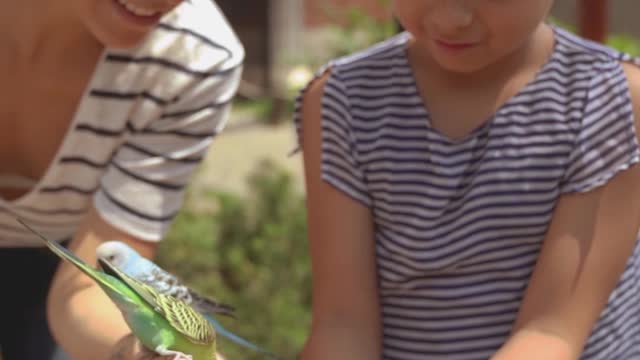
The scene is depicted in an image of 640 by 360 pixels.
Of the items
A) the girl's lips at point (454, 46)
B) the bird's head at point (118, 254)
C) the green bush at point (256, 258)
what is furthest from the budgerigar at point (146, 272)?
the green bush at point (256, 258)

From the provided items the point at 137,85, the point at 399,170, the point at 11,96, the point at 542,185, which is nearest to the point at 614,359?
the point at 542,185

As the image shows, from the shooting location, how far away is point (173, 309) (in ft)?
3.69

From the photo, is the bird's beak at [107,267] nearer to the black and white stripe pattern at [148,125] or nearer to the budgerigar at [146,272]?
the budgerigar at [146,272]

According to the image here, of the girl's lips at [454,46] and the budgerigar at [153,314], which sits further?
the girl's lips at [454,46]

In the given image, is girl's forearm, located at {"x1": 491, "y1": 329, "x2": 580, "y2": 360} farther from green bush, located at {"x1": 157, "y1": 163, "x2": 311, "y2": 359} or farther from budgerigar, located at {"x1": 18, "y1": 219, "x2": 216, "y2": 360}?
green bush, located at {"x1": 157, "y1": 163, "x2": 311, "y2": 359}

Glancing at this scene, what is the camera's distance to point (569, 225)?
4.75 ft

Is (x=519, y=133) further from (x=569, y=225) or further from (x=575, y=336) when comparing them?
(x=575, y=336)

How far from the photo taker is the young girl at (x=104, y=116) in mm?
1551

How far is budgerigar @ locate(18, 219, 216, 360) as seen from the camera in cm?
111

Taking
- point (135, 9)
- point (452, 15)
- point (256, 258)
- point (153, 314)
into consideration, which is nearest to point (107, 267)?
point (153, 314)

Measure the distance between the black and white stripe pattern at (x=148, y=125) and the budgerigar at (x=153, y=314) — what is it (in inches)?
16.3

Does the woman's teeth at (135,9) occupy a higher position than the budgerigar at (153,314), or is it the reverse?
the woman's teeth at (135,9)

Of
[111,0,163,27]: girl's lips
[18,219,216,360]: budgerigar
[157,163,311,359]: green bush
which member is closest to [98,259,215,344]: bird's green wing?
[18,219,216,360]: budgerigar

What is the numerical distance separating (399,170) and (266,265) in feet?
4.52
